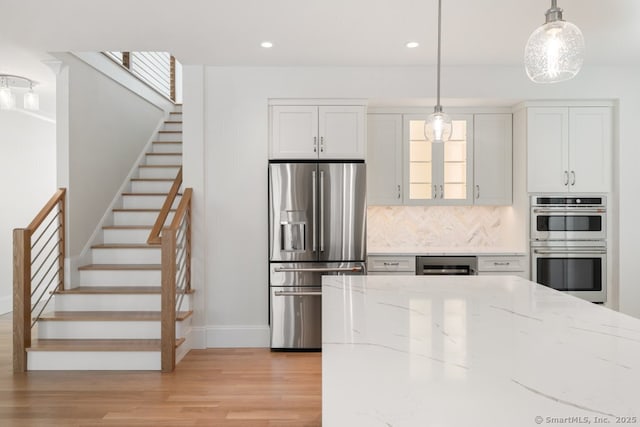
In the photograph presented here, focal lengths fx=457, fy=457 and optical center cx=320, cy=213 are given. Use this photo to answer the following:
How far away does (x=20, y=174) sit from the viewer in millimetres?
5879

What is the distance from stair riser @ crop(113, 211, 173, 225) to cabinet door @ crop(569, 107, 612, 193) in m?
4.44

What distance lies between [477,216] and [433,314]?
3647mm

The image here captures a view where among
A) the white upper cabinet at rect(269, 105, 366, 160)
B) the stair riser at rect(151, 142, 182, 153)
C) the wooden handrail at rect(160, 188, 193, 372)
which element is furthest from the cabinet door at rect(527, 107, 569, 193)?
the stair riser at rect(151, 142, 182, 153)

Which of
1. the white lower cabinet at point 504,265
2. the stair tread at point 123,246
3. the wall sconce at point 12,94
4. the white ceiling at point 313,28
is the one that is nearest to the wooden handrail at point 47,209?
the stair tread at point 123,246

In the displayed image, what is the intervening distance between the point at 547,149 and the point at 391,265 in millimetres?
1917

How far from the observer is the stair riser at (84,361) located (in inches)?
144

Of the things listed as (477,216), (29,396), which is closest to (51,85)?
(29,396)

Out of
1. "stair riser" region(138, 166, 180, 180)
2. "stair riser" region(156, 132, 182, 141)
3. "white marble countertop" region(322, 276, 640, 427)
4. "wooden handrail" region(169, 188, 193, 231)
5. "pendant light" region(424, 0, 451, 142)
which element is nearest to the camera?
"white marble countertop" region(322, 276, 640, 427)

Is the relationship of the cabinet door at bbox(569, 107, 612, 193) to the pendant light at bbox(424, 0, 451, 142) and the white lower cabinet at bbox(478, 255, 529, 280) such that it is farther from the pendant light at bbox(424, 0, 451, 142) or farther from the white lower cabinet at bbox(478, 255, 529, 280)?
the pendant light at bbox(424, 0, 451, 142)

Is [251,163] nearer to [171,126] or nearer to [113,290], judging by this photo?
[113,290]

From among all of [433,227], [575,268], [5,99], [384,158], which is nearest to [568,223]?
[575,268]

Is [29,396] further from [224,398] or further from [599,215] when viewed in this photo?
[599,215]

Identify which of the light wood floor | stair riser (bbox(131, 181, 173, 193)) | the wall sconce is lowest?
the light wood floor

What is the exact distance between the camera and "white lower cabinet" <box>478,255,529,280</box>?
4.51 meters
